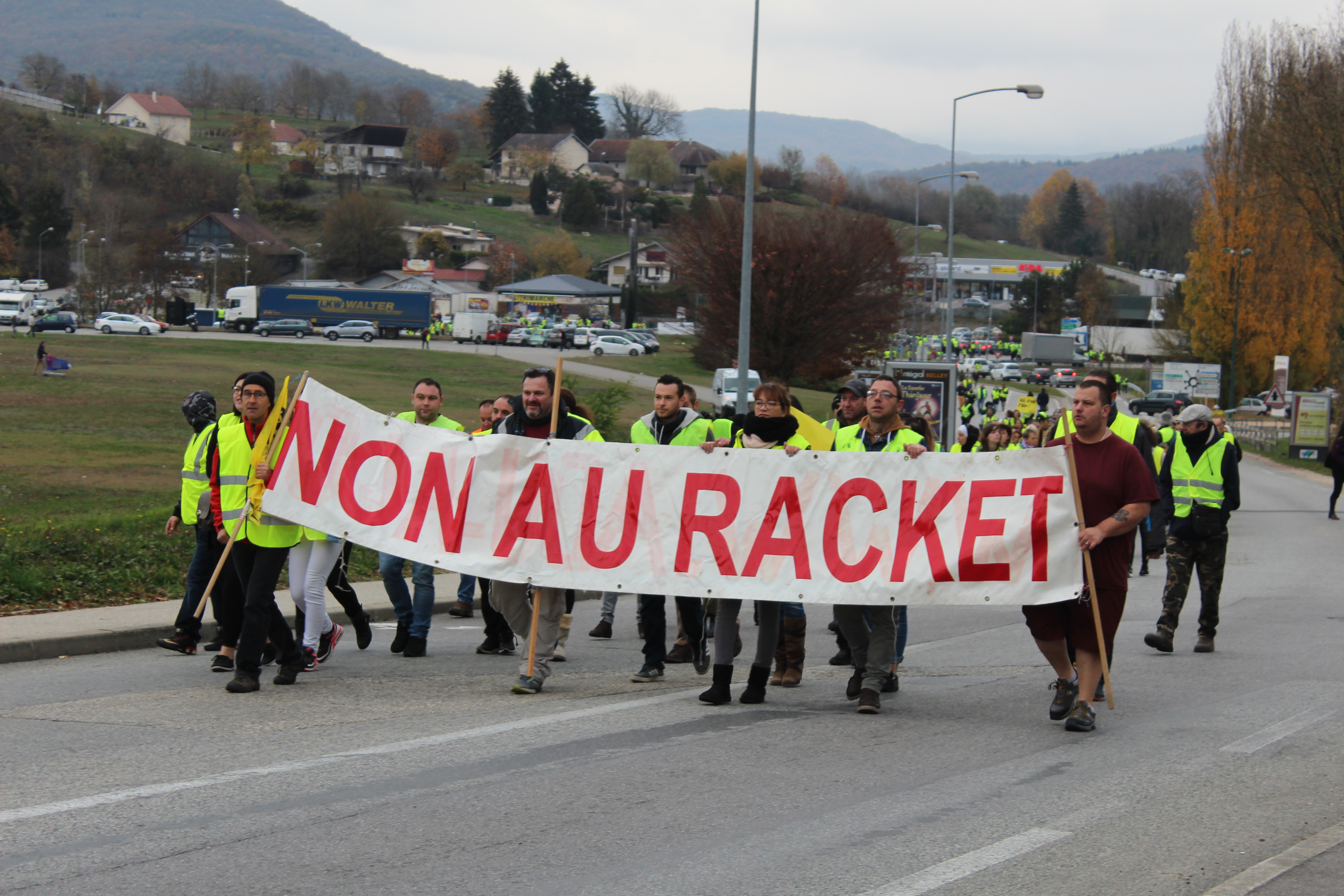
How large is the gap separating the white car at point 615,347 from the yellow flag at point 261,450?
7318cm

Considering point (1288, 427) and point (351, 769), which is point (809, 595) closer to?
point (351, 769)

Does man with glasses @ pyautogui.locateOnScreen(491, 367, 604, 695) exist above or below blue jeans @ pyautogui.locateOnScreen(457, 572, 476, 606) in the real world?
above

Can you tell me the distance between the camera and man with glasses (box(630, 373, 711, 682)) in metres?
9.12

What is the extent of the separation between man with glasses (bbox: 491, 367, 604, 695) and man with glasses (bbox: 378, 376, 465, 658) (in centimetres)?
102

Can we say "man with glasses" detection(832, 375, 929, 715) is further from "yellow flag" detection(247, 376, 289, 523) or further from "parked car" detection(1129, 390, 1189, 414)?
"parked car" detection(1129, 390, 1189, 414)

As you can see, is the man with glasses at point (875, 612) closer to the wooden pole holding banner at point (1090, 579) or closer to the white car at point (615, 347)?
the wooden pole holding banner at point (1090, 579)

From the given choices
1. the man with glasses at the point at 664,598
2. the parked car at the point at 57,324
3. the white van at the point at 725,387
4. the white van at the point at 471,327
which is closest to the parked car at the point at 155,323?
the parked car at the point at 57,324

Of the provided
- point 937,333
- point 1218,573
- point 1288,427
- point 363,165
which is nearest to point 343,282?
point 937,333

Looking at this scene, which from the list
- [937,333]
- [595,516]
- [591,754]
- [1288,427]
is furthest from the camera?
[937,333]

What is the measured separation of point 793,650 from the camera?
8984 mm

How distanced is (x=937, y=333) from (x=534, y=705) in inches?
4061

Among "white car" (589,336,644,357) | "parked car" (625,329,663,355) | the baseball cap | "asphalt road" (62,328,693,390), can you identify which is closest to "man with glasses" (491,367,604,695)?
the baseball cap

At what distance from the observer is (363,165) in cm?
19162

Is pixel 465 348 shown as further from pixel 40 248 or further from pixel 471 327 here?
pixel 40 248
